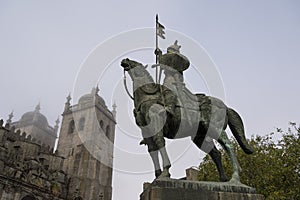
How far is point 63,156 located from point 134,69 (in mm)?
56245

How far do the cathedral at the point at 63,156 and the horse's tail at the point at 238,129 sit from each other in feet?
111

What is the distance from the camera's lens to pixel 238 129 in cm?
647

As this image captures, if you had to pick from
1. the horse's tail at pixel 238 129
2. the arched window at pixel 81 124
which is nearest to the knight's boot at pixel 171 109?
the horse's tail at pixel 238 129

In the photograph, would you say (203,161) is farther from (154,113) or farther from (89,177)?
(89,177)

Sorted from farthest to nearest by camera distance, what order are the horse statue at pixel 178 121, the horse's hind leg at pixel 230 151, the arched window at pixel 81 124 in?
the arched window at pixel 81 124 < the horse's hind leg at pixel 230 151 < the horse statue at pixel 178 121

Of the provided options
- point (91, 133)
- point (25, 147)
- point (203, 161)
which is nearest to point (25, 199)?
point (25, 147)

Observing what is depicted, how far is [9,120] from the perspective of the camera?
78438mm

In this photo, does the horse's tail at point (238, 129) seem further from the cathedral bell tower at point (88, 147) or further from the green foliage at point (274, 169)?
the cathedral bell tower at point (88, 147)

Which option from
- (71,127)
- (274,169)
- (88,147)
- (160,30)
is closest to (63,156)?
(71,127)

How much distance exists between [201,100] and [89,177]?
50.3m

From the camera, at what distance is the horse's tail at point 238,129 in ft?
20.9

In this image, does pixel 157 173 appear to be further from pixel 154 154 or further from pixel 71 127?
pixel 71 127

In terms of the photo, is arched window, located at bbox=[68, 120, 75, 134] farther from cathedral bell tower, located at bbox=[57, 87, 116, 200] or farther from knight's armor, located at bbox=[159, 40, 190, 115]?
knight's armor, located at bbox=[159, 40, 190, 115]

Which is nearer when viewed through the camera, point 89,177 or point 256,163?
point 256,163
